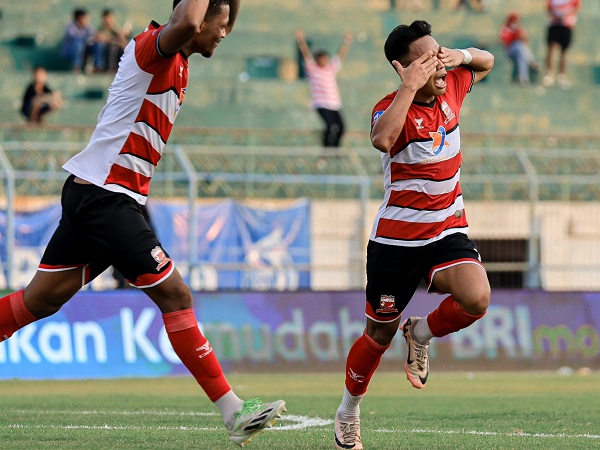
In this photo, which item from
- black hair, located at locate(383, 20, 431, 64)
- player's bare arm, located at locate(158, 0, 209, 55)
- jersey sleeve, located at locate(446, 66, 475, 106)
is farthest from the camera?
jersey sleeve, located at locate(446, 66, 475, 106)

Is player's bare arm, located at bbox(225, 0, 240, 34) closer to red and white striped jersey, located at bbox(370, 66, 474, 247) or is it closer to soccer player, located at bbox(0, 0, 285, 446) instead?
soccer player, located at bbox(0, 0, 285, 446)

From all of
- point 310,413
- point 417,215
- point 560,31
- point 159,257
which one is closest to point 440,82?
point 417,215

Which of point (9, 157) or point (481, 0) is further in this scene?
point (481, 0)

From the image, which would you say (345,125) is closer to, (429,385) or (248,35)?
(248,35)

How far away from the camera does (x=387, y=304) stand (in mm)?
8414

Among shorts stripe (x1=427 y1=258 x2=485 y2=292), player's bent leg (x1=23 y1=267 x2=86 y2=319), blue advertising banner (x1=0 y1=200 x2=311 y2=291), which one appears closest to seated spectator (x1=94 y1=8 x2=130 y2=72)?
blue advertising banner (x1=0 y1=200 x2=311 y2=291)

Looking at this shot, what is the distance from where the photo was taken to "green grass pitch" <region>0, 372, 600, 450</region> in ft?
27.9

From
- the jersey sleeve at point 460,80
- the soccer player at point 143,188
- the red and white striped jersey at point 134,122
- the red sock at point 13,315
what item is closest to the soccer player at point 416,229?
the jersey sleeve at point 460,80

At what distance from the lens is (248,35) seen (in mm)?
26219

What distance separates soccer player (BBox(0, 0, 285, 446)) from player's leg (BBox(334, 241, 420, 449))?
3.75ft

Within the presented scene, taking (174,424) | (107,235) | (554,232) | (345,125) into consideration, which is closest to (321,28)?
(345,125)

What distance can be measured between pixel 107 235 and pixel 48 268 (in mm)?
586

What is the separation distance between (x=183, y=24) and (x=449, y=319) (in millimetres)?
2617

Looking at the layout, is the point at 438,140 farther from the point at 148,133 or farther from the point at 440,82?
the point at 148,133
